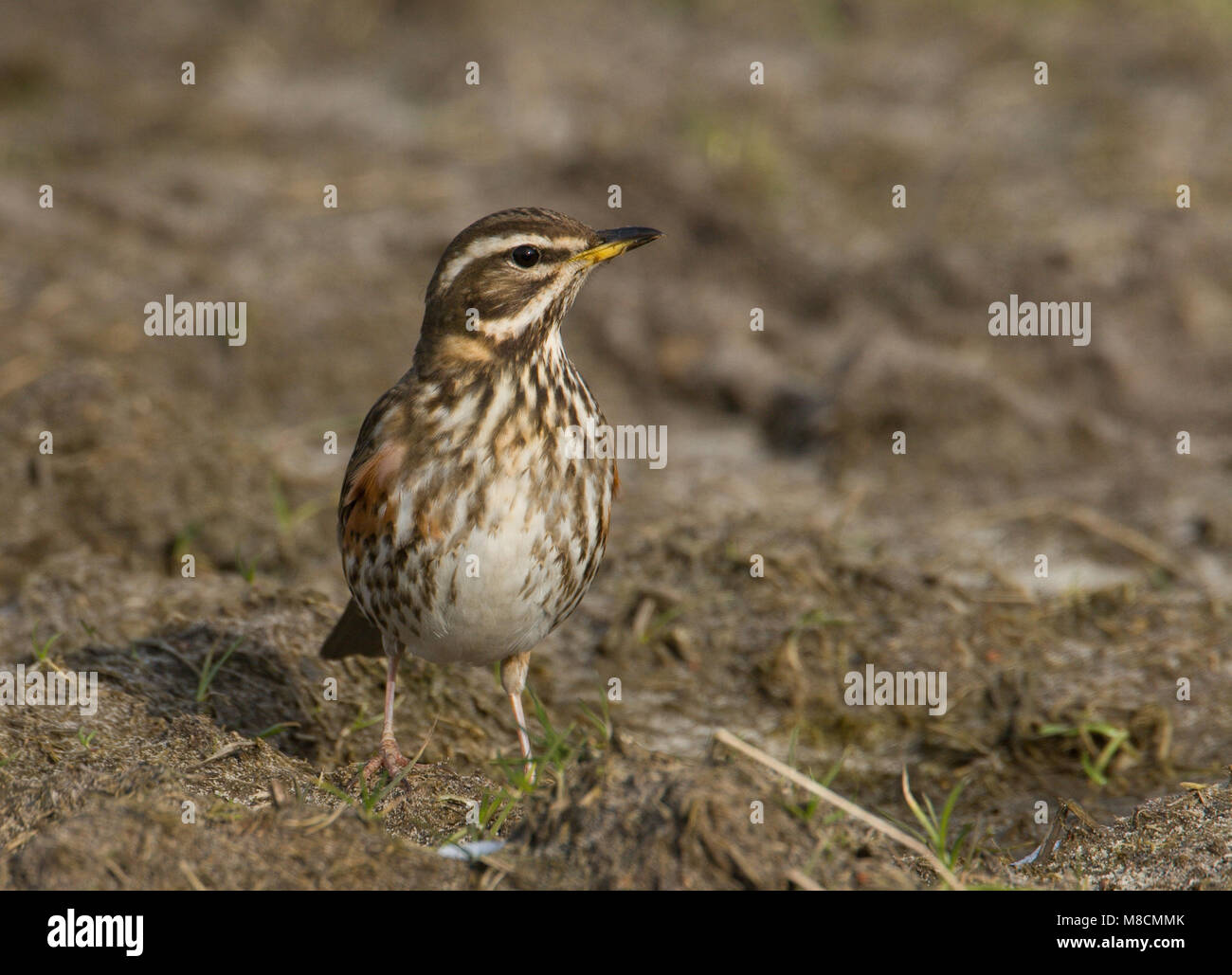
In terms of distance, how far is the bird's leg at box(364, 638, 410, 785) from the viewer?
579 centimetres

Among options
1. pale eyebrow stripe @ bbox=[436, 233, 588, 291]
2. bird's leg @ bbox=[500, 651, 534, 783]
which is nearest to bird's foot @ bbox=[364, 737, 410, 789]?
bird's leg @ bbox=[500, 651, 534, 783]

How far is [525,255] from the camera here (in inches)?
225

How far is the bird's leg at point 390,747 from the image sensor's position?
5.79 metres

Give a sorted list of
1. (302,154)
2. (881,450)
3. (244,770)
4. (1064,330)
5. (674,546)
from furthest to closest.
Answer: (302,154) → (1064,330) → (881,450) → (674,546) → (244,770)

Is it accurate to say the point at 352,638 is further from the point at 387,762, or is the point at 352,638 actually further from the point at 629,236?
the point at 629,236

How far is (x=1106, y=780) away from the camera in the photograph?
668cm

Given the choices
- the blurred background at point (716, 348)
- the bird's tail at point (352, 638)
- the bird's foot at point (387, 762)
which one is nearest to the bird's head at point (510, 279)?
the bird's tail at point (352, 638)

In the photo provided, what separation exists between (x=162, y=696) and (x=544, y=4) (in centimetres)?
1237

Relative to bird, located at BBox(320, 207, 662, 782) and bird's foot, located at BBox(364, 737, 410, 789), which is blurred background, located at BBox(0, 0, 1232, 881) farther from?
bird, located at BBox(320, 207, 662, 782)

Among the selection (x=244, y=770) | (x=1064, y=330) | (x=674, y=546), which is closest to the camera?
(x=244, y=770)

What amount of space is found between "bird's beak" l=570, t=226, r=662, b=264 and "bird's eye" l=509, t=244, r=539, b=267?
141 millimetres

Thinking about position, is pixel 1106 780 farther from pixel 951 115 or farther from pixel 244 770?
pixel 951 115

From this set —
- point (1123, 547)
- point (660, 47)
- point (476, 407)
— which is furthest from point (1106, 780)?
point (660, 47)
